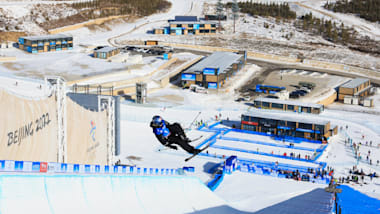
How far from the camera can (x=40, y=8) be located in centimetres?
10812

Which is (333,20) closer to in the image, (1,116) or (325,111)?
(325,111)

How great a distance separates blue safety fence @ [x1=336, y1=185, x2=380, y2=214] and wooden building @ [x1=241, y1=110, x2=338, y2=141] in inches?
563

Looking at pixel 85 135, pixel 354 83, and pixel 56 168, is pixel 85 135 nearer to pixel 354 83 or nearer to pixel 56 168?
pixel 56 168

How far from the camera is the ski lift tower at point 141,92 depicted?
6178 centimetres

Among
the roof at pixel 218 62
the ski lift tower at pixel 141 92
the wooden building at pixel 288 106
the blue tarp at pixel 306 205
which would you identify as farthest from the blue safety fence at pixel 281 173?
the roof at pixel 218 62

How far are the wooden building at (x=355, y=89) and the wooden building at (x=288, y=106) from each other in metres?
10.5

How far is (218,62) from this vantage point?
79438 mm

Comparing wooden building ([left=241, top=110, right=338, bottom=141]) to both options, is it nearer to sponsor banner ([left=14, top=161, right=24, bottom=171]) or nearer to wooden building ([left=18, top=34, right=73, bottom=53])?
sponsor banner ([left=14, top=161, right=24, bottom=171])

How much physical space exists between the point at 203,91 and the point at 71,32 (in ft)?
140

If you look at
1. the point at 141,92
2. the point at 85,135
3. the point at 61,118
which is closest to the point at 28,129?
the point at 61,118

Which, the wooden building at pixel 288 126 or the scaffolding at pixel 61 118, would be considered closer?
the scaffolding at pixel 61 118

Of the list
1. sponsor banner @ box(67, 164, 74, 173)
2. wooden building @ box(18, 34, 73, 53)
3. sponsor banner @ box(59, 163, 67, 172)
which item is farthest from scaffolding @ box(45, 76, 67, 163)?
wooden building @ box(18, 34, 73, 53)

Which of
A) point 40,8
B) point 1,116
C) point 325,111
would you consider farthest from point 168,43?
point 1,116

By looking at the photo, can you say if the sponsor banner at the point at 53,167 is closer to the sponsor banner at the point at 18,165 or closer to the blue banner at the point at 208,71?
the sponsor banner at the point at 18,165
